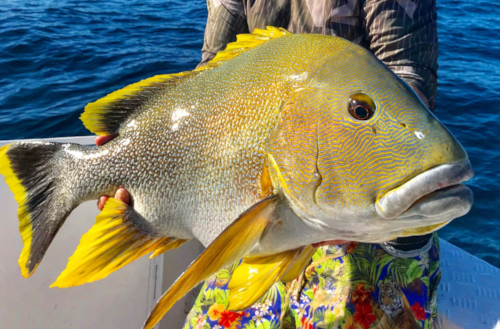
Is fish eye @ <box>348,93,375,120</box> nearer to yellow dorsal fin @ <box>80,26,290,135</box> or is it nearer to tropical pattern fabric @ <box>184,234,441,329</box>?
yellow dorsal fin @ <box>80,26,290,135</box>

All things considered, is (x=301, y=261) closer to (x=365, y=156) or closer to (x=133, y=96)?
(x=365, y=156)

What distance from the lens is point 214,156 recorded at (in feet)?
4.29

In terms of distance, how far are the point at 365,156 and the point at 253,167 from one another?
1.18ft

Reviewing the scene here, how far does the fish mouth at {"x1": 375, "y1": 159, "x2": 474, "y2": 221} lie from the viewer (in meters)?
0.91

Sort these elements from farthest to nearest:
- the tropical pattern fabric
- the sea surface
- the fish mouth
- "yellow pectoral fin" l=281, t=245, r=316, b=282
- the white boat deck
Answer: the sea surface
the white boat deck
the tropical pattern fabric
"yellow pectoral fin" l=281, t=245, r=316, b=282
the fish mouth

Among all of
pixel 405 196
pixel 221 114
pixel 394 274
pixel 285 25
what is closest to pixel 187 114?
pixel 221 114

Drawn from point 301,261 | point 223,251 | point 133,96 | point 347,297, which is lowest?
point 347,297

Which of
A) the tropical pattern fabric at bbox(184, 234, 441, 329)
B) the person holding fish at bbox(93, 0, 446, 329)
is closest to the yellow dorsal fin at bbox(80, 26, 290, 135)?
the person holding fish at bbox(93, 0, 446, 329)

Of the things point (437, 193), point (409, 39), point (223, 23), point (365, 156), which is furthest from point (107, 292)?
point (409, 39)

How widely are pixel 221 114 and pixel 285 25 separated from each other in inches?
43.6

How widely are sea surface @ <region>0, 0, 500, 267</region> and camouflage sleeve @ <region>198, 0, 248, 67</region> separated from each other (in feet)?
10.1

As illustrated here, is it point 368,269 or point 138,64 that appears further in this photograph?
point 138,64

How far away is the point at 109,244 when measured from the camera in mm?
1457

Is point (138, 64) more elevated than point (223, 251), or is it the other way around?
point (223, 251)
